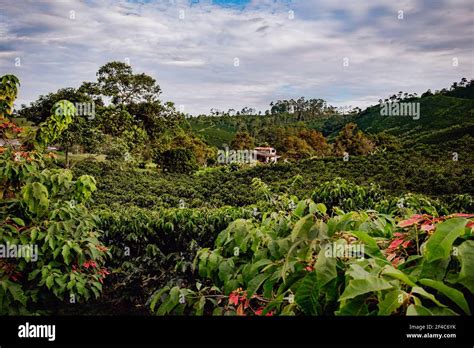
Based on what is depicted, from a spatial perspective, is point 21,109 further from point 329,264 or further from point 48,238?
point 329,264

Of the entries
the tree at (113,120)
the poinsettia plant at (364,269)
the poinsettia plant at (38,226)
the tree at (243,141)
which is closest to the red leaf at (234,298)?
the poinsettia plant at (364,269)

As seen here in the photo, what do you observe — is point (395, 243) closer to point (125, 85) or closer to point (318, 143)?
point (125, 85)

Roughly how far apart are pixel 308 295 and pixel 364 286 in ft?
0.58

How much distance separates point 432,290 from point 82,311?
2.89m

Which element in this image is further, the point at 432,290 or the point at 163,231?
the point at 163,231

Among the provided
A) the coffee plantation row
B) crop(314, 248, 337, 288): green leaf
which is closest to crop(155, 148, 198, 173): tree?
the coffee plantation row

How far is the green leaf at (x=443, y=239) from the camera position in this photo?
946 millimetres

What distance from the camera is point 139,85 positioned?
341 cm

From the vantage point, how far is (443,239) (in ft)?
3.13

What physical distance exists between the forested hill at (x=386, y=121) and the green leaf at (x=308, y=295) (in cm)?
243

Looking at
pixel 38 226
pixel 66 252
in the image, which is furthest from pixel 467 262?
pixel 38 226

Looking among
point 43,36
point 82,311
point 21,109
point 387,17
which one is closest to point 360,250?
point 387,17

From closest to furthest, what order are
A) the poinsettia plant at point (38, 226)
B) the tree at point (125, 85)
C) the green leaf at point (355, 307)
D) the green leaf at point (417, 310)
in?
1. the green leaf at point (417, 310)
2. the green leaf at point (355, 307)
3. the poinsettia plant at point (38, 226)
4. the tree at point (125, 85)

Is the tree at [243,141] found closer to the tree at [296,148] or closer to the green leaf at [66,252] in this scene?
the tree at [296,148]
